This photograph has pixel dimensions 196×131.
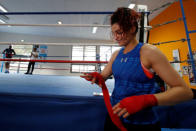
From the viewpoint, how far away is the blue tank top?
446mm

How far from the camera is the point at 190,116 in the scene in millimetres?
782

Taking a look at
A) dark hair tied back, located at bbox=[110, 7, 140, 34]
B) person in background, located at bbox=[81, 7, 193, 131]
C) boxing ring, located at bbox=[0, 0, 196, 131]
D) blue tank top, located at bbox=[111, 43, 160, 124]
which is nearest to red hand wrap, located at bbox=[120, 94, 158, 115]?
person in background, located at bbox=[81, 7, 193, 131]

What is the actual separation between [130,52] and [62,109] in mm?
591

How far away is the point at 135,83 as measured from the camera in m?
0.45

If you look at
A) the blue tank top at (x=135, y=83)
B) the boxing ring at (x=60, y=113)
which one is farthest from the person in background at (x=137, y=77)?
the boxing ring at (x=60, y=113)

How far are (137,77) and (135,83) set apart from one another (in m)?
0.03

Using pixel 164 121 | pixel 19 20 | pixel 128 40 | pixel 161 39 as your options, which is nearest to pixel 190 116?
pixel 164 121

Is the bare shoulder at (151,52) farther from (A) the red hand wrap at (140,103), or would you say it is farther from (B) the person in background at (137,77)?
(A) the red hand wrap at (140,103)

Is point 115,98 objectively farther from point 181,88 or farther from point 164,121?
point 164,121

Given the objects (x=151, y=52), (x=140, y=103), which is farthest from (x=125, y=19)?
(x=140, y=103)

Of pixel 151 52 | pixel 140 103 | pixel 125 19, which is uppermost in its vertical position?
pixel 125 19

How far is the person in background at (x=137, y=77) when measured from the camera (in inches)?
13.8

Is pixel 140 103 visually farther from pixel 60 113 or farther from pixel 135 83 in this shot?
pixel 60 113

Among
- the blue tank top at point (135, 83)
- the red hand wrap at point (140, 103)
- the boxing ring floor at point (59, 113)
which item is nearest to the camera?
the red hand wrap at point (140, 103)
